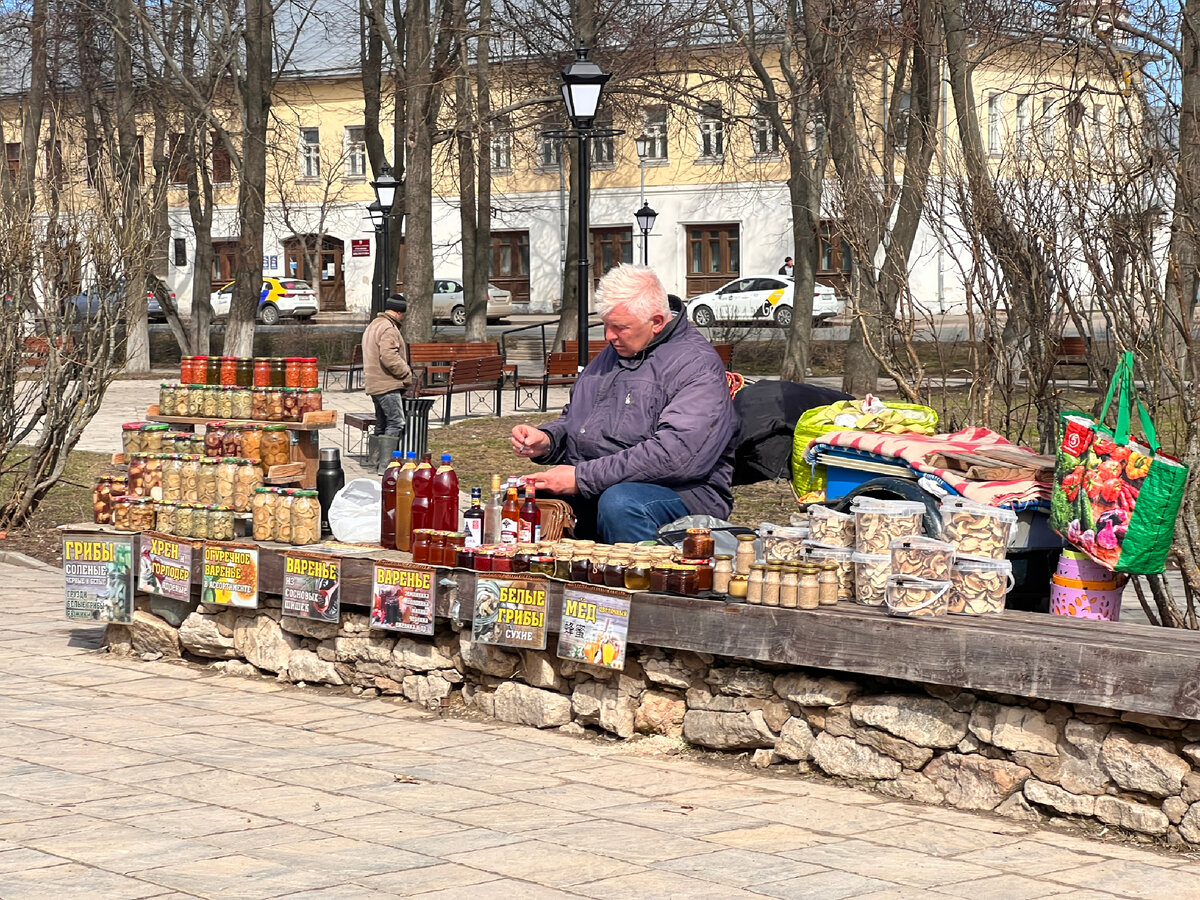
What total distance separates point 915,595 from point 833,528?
58 centimetres

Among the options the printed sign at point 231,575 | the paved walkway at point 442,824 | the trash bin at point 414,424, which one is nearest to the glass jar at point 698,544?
the paved walkway at point 442,824

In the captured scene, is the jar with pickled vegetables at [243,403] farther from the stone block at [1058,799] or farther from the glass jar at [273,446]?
the stone block at [1058,799]

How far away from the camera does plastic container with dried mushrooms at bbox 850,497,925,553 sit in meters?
5.67

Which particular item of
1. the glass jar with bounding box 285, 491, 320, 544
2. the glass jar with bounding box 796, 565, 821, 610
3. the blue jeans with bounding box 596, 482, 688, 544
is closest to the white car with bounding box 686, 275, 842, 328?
the glass jar with bounding box 285, 491, 320, 544

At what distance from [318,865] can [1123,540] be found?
8.86ft

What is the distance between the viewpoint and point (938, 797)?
207 inches

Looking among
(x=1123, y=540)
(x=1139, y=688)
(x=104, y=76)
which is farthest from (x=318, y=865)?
(x=104, y=76)

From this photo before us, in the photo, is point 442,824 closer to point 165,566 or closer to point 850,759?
point 850,759

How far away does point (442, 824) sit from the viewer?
495 cm

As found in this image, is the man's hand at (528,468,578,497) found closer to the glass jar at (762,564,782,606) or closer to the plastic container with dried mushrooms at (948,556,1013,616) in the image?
the glass jar at (762,564,782,606)

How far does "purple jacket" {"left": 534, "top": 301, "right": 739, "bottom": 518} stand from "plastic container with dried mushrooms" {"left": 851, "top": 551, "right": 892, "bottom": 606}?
3.74 ft

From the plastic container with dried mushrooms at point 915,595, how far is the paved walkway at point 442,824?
0.60 meters

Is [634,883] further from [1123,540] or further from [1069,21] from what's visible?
[1069,21]

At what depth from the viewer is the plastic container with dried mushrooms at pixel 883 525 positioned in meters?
5.67
